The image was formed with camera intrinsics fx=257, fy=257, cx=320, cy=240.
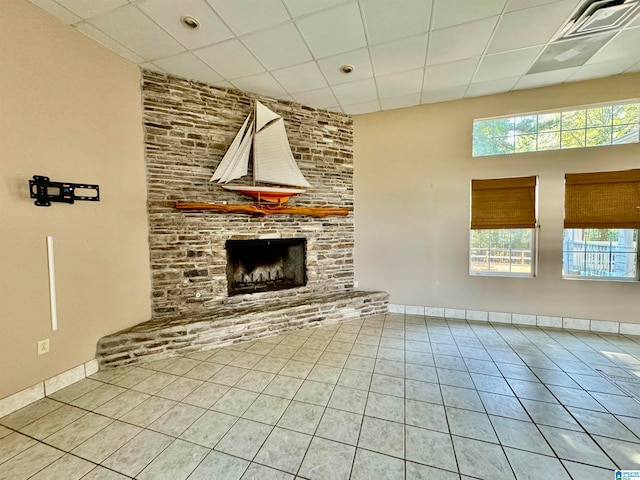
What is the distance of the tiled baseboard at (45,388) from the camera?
188 centimetres

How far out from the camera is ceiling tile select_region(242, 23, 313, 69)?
91.4 inches

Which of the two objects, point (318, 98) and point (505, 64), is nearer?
point (505, 64)

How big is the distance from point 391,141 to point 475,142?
1.13m

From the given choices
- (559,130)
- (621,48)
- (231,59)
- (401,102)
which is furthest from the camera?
(401,102)

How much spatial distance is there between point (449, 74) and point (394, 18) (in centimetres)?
119

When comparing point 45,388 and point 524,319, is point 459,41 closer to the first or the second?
point 524,319

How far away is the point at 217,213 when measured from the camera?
3.24 metres

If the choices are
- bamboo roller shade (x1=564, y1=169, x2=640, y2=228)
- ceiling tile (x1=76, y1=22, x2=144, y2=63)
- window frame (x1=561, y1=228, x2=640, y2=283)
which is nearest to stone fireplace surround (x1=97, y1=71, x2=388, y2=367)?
ceiling tile (x1=76, y1=22, x2=144, y2=63)

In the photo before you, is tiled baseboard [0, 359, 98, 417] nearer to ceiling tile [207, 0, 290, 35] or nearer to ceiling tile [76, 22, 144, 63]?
ceiling tile [76, 22, 144, 63]

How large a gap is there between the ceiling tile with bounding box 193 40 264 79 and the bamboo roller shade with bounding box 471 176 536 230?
317 centimetres

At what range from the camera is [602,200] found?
10.2 ft

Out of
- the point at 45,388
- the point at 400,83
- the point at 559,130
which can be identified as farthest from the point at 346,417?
the point at 559,130

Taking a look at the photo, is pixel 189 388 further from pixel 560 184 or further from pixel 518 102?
pixel 518 102

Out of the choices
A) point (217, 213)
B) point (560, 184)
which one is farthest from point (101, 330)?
point (560, 184)
